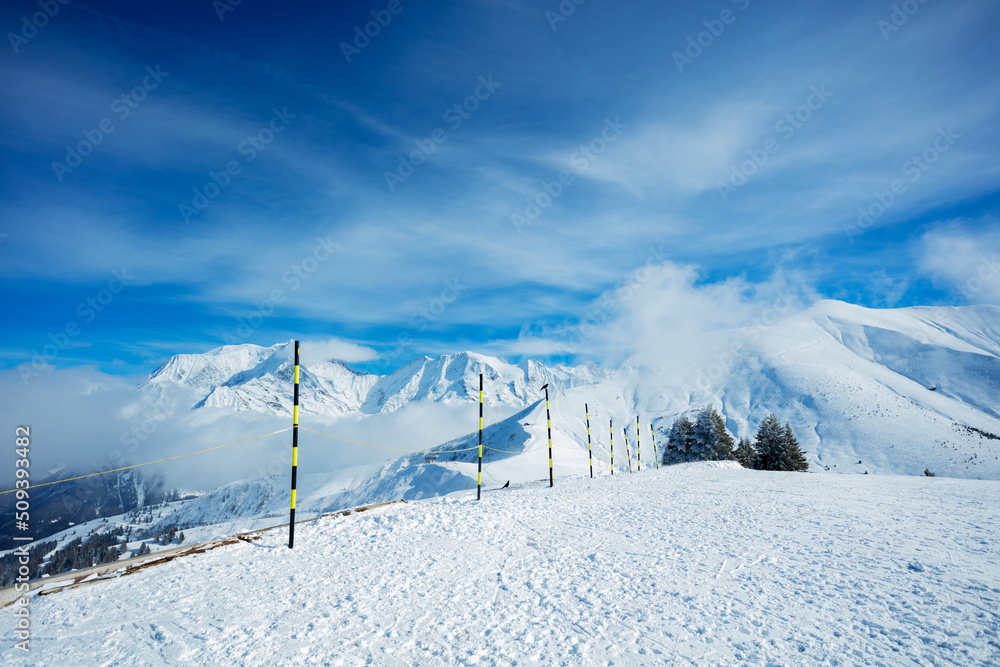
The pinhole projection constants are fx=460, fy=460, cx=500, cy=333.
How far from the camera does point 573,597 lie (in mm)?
5926

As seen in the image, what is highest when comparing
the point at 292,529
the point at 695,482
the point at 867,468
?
the point at 292,529

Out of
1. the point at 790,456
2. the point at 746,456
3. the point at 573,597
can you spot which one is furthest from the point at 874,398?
the point at 573,597

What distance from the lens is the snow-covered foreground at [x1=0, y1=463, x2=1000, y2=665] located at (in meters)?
4.60

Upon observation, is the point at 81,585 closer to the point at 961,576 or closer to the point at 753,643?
the point at 753,643

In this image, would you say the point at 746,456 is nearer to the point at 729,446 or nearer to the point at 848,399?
the point at 729,446

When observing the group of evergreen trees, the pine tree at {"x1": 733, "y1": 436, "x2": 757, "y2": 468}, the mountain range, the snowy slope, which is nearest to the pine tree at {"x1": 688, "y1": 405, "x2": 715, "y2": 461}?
the group of evergreen trees

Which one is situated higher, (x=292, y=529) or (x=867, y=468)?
(x=292, y=529)

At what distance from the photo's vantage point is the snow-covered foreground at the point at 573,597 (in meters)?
4.60

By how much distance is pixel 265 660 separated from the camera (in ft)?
15.4

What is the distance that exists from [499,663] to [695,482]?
14696 mm

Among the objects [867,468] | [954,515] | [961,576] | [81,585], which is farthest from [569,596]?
[867,468]

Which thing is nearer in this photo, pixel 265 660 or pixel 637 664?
pixel 637 664

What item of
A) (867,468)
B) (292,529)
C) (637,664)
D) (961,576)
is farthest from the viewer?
(867,468)

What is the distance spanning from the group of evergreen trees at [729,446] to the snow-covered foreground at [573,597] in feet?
108
